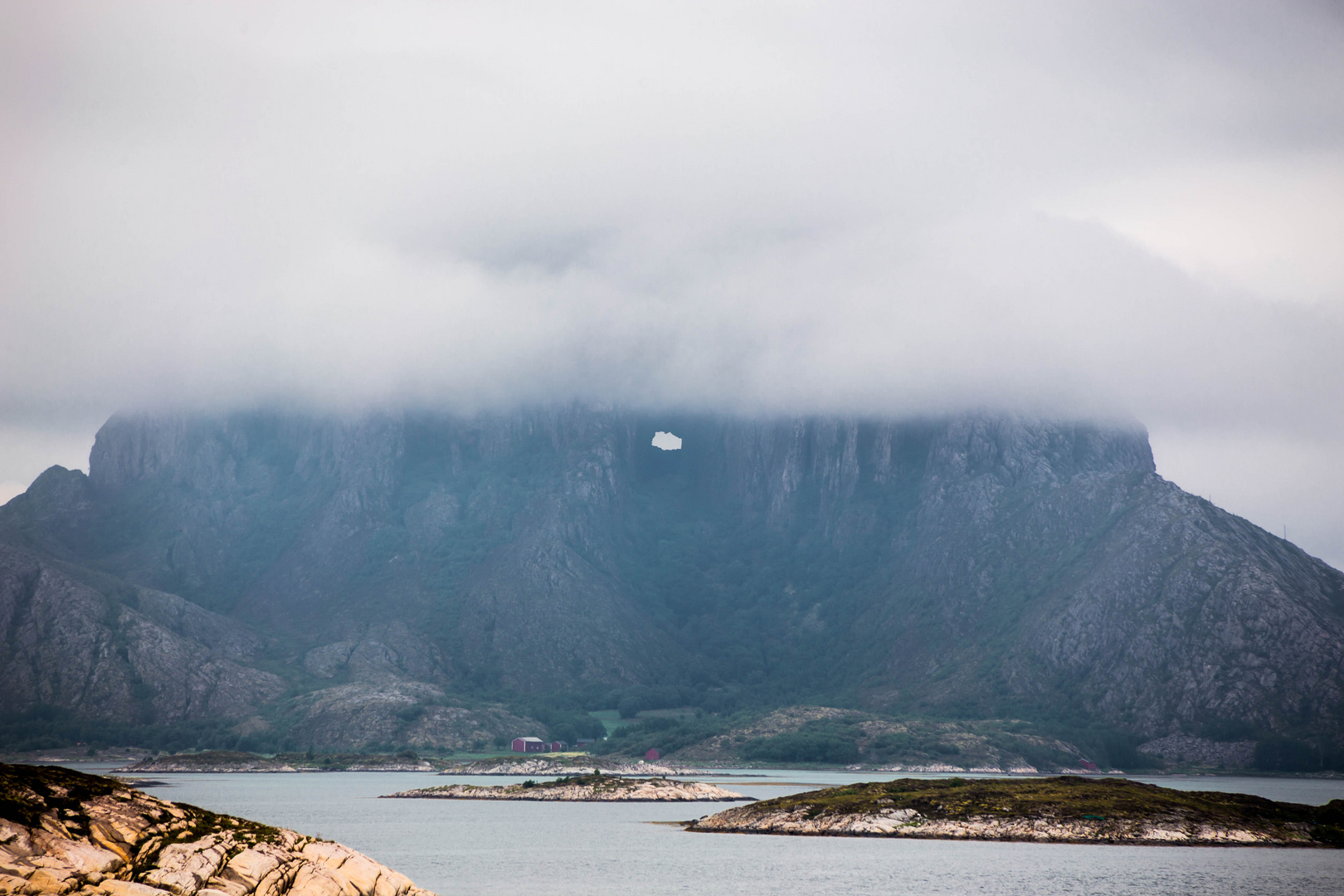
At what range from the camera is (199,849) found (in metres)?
62.8

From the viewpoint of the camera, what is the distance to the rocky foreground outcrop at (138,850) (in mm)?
56344

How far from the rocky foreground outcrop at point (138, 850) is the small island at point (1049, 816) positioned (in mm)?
89637

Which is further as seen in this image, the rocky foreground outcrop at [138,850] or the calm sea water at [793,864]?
the calm sea water at [793,864]

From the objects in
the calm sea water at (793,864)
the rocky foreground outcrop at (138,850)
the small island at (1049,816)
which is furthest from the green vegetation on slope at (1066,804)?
Answer: the rocky foreground outcrop at (138,850)

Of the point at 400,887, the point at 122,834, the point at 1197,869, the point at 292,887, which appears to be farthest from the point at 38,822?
the point at 1197,869

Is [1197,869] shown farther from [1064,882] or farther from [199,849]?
[199,849]

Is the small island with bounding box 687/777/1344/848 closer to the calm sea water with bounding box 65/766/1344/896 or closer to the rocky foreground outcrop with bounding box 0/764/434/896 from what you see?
the calm sea water with bounding box 65/766/1344/896

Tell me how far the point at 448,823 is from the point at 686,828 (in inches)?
1307

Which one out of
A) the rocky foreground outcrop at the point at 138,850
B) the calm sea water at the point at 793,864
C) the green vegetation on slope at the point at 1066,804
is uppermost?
the rocky foreground outcrop at the point at 138,850

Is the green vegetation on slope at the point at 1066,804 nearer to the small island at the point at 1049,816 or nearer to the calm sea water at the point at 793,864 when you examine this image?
the small island at the point at 1049,816

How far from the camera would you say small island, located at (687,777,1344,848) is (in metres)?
138

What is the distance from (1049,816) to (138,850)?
10847 centimetres

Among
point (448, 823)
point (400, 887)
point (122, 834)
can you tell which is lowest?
point (448, 823)

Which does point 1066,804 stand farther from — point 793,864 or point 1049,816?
point 793,864
